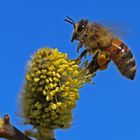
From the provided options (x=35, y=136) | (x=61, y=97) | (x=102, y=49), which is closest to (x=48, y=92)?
(x=61, y=97)

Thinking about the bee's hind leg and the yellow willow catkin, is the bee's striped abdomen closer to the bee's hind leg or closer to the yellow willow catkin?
the bee's hind leg

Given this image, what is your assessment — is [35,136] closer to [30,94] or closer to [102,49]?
[30,94]

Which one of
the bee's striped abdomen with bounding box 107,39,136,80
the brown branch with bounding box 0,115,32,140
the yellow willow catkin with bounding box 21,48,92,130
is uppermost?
the bee's striped abdomen with bounding box 107,39,136,80

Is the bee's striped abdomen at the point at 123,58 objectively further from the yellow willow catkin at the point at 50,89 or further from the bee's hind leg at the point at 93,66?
Answer: the yellow willow catkin at the point at 50,89

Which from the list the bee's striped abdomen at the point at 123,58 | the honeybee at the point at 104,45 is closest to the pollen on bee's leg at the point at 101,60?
the honeybee at the point at 104,45

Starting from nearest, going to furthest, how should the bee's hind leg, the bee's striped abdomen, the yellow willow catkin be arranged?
the yellow willow catkin → the bee's hind leg → the bee's striped abdomen

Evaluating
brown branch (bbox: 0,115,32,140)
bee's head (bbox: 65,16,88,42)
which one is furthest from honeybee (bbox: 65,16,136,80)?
brown branch (bbox: 0,115,32,140)
